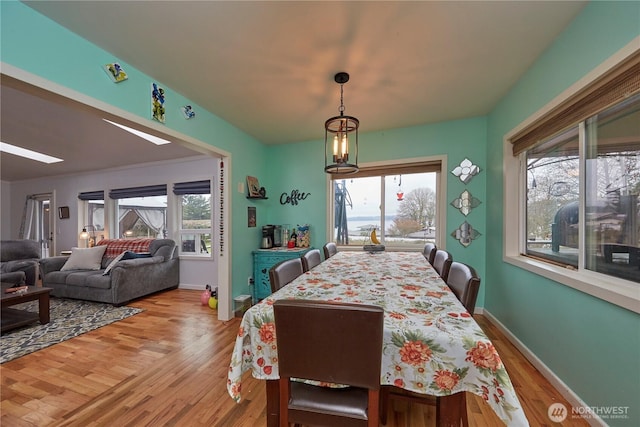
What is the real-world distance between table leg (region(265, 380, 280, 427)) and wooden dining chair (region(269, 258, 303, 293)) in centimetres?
49

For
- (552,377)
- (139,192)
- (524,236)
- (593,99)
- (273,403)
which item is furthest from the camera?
(139,192)

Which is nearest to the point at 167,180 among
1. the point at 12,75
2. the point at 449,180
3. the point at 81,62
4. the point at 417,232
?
the point at 81,62

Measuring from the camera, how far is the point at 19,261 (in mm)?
4039

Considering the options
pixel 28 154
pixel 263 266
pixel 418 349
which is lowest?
pixel 263 266

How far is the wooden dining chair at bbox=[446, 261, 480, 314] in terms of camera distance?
1.18 meters

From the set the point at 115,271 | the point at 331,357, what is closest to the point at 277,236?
the point at 115,271

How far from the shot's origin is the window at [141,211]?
459 cm

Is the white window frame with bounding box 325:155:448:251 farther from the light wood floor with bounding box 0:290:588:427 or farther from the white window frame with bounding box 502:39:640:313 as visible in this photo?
the light wood floor with bounding box 0:290:588:427

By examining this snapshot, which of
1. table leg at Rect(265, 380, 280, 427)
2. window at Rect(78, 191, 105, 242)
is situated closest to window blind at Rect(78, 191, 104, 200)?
window at Rect(78, 191, 105, 242)

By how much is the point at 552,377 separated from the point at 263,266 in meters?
3.06

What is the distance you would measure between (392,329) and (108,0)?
7.46 feet

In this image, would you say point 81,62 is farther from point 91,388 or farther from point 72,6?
point 91,388

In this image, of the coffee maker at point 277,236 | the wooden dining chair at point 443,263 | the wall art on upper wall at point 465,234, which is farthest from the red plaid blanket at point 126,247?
the wall art on upper wall at point 465,234

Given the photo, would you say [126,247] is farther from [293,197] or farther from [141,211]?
[293,197]
